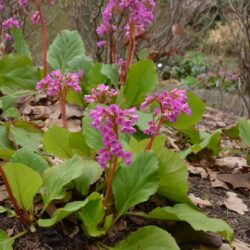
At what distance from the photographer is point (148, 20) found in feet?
8.93

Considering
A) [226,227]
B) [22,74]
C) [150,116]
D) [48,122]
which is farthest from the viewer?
[22,74]

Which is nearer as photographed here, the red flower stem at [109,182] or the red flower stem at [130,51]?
the red flower stem at [109,182]

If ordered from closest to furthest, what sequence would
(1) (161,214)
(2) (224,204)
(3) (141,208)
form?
(1) (161,214)
(3) (141,208)
(2) (224,204)

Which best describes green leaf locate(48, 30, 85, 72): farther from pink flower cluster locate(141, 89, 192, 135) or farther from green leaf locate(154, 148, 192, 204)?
pink flower cluster locate(141, 89, 192, 135)

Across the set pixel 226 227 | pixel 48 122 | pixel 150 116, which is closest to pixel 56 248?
pixel 226 227

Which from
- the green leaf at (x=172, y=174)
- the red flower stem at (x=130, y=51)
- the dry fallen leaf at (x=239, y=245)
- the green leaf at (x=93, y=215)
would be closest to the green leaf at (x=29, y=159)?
the green leaf at (x=93, y=215)

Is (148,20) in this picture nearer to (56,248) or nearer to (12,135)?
(12,135)

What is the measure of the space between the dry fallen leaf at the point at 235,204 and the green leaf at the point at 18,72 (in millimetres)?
1495

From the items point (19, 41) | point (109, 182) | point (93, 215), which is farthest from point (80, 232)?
point (19, 41)

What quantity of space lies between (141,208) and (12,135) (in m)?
0.75

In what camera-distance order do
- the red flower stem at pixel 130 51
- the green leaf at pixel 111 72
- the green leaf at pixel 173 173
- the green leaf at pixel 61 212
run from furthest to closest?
the green leaf at pixel 111 72, the red flower stem at pixel 130 51, the green leaf at pixel 173 173, the green leaf at pixel 61 212

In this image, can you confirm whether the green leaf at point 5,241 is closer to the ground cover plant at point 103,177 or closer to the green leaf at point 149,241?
the ground cover plant at point 103,177

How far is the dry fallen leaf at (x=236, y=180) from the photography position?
263 cm

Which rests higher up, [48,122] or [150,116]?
[150,116]
